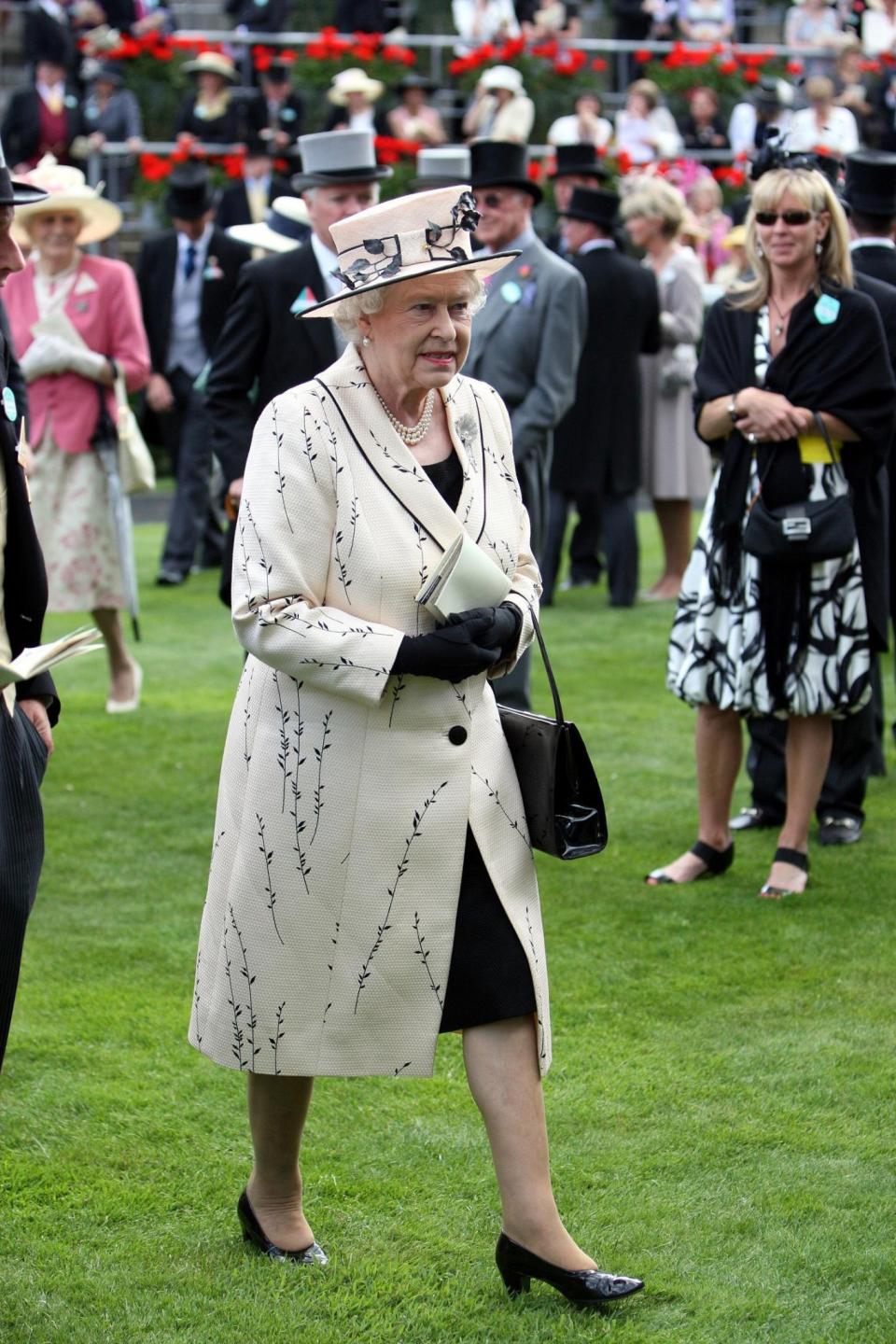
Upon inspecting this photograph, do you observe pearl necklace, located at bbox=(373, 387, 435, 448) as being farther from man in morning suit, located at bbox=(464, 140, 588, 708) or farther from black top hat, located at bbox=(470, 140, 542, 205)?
black top hat, located at bbox=(470, 140, 542, 205)

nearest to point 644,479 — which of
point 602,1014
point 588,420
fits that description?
point 588,420

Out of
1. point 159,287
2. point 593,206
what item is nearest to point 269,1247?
point 593,206

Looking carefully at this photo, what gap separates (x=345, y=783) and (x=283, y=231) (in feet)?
17.3

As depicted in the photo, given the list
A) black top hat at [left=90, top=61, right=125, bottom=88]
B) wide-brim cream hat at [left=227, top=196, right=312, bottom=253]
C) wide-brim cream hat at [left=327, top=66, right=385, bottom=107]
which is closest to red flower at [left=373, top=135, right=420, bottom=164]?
wide-brim cream hat at [left=327, top=66, right=385, bottom=107]

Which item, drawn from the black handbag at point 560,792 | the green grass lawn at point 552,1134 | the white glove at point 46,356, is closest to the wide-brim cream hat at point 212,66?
the white glove at point 46,356

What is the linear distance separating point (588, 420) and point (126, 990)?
7.70m

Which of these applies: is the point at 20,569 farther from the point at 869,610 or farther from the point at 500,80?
the point at 500,80

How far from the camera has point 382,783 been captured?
365cm

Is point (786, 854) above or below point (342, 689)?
below

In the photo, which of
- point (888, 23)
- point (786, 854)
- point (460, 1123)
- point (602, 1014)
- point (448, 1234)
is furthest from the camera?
point (888, 23)

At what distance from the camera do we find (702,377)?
643 cm

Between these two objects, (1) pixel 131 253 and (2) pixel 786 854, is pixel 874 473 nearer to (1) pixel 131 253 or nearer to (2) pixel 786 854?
(2) pixel 786 854

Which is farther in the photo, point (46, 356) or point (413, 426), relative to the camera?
point (46, 356)

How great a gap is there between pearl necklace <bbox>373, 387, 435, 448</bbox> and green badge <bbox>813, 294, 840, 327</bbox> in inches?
104
